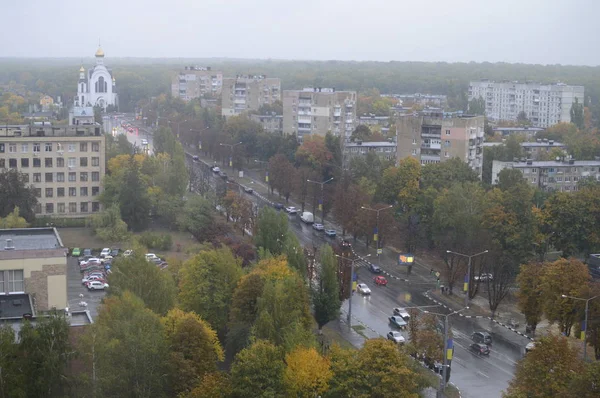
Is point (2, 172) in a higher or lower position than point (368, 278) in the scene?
higher

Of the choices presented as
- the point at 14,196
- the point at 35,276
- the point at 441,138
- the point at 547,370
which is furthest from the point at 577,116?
the point at 35,276

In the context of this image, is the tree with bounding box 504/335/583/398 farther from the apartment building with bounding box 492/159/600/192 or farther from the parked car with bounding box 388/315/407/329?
the apartment building with bounding box 492/159/600/192

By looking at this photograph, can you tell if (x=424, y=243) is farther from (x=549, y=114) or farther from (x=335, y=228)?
(x=549, y=114)

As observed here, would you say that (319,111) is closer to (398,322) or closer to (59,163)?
(59,163)

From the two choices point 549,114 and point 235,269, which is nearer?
point 235,269

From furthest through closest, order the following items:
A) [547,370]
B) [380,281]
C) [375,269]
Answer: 1. [375,269]
2. [380,281]
3. [547,370]

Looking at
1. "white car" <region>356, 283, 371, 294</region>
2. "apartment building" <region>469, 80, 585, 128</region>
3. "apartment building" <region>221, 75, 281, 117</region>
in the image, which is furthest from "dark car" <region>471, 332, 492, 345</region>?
"apartment building" <region>469, 80, 585, 128</region>

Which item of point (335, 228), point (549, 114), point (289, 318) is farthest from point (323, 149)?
point (549, 114)
